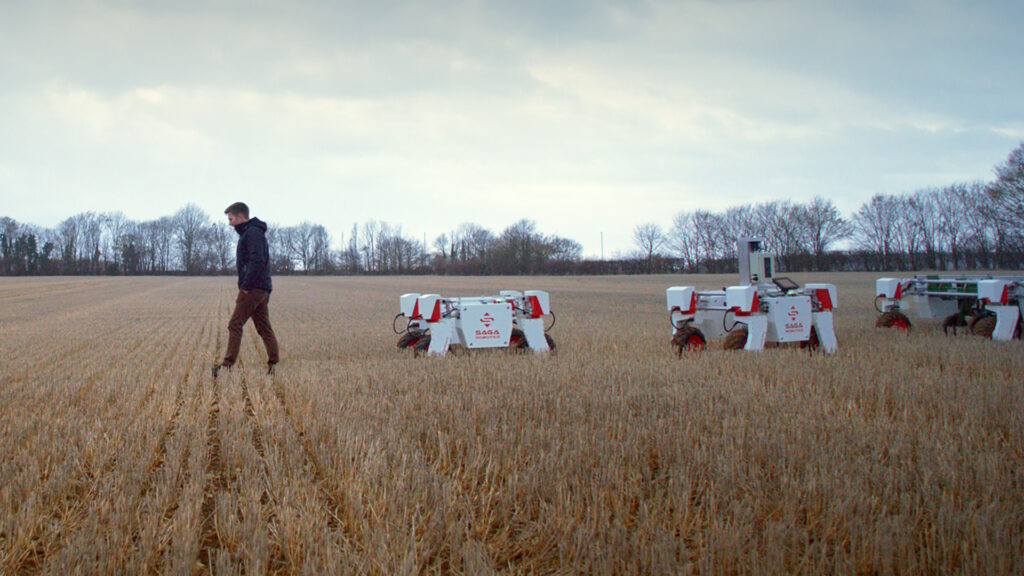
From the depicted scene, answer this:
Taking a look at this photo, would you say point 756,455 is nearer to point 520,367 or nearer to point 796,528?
point 796,528

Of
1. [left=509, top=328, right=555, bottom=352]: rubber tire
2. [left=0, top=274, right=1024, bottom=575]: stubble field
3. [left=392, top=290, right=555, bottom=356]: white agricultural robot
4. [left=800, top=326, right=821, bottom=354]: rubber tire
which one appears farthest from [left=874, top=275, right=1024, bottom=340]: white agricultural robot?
[left=509, top=328, right=555, bottom=352]: rubber tire

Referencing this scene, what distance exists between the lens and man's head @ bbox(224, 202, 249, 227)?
770 centimetres

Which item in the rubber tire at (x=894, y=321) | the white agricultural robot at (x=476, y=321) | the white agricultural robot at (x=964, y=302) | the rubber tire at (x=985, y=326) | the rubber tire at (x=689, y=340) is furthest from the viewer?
the rubber tire at (x=894, y=321)

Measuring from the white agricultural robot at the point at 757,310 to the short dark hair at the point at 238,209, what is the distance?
6208 millimetres

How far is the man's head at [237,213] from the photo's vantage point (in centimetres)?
770

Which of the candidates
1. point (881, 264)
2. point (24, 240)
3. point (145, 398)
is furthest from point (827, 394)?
point (24, 240)

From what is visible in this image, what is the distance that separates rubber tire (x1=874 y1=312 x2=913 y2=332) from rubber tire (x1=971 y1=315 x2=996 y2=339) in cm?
131

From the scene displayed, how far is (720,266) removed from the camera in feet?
240

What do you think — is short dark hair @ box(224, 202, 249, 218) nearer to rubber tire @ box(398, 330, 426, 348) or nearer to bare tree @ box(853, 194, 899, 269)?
rubber tire @ box(398, 330, 426, 348)

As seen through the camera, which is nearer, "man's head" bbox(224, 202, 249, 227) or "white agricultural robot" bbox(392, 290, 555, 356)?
"man's head" bbox(224, 202, 249, 227)

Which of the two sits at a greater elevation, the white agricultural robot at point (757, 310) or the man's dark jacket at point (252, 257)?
the man's dark jacket at point (252, 257)

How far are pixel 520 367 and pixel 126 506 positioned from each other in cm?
505

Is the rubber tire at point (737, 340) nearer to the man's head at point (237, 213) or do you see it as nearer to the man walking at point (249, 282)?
the man walking at point (249, 282)

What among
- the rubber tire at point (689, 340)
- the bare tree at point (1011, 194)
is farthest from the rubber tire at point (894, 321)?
the bare tree at point (1011, 194)
